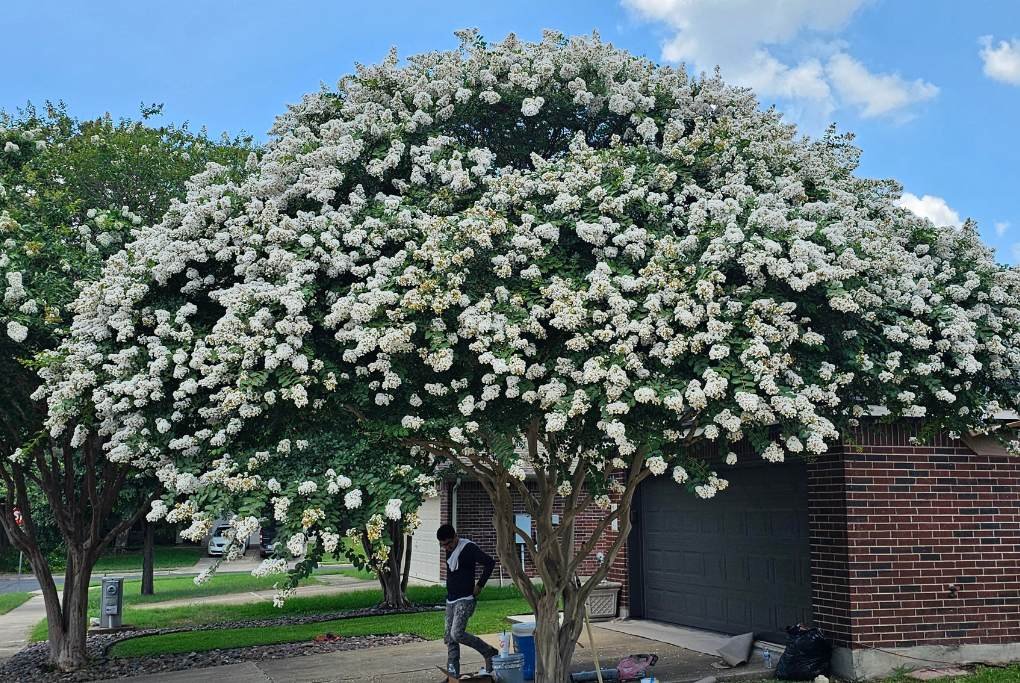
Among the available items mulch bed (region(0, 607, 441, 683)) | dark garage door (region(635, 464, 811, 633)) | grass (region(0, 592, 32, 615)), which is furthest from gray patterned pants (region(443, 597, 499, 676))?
grass (region(0, 592, 32, 615))

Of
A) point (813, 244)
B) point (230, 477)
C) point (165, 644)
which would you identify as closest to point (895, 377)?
point (813, 244)

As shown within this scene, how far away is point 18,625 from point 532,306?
57.2ft

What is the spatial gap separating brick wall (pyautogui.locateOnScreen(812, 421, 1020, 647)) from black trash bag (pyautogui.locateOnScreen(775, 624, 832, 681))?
236 millimetres

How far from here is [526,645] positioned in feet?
31.8

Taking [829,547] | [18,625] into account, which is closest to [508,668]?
[829,547]

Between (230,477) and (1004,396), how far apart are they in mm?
6109

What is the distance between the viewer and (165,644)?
48.1ft

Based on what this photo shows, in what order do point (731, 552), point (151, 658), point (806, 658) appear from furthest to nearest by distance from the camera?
point (151, 658) < point (731, 552) < point (806, 658)

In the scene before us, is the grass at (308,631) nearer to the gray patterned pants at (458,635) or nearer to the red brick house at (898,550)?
the gray patterned pants at (458,635)

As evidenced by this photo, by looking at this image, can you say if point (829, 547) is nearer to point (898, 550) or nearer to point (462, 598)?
point (898, 550)

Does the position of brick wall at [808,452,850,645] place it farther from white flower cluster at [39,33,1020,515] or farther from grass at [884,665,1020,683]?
white flower cluster at [39,33,1020,515]

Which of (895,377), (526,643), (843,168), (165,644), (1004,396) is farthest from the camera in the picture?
(165,644)

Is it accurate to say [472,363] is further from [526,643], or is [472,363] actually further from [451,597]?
[526,643]

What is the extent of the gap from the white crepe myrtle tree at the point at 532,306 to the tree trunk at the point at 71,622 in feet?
20.1
